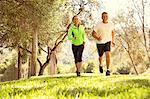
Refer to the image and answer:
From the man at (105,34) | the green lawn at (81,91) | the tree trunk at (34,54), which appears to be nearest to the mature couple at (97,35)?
the man at (105,34)

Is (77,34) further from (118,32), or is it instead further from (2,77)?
(118,32)

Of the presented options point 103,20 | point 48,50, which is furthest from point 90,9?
point 103,20

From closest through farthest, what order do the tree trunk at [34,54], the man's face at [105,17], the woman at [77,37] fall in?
the man's face at [105,17] < the woman at [77,37] < the tree trunk at [34,54]

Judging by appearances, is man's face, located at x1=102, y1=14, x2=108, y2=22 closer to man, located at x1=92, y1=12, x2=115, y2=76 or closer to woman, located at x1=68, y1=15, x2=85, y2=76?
man, located at x1=92, y1=12, x2=115, y2=76

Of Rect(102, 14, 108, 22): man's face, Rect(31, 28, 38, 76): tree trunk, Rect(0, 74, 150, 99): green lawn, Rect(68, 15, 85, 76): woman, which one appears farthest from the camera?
Rect(31, 28, 38, 76): tree trunk

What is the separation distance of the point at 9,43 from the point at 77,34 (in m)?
20.3

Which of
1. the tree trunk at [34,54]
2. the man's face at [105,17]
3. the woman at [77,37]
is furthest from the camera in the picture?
the tree trunk at [34,54]

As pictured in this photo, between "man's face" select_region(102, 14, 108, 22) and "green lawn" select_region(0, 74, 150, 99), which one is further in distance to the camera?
"man's face" select_region(102, 14, 108, 22)

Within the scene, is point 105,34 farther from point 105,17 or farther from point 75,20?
point 75,20

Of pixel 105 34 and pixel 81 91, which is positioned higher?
pixel 105 34

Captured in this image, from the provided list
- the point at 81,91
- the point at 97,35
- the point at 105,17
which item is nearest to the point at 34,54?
the point at 97,35

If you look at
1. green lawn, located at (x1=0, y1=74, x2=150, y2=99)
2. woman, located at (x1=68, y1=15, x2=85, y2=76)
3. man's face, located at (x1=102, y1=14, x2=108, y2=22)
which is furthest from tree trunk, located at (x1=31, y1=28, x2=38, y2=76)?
green lawn, located at (x1=0, y1=74, x2=150, y2=99)

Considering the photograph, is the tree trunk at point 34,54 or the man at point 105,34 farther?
the tree trunk at point 34,54

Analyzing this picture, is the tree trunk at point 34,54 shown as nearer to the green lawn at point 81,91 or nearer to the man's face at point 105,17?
the man's face at point 105,17
